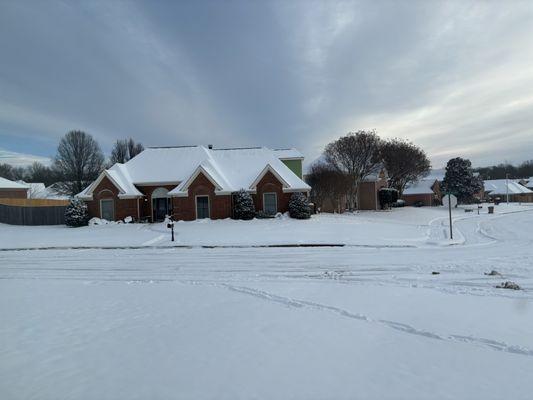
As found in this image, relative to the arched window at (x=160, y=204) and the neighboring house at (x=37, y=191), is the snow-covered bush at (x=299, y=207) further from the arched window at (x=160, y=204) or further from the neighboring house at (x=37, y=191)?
the neighboring house at (x=37, y=191)

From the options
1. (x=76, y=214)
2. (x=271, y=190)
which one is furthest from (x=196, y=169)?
(x=76, y=214)

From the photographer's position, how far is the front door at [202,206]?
32719 mm

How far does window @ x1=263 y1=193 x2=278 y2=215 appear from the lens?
33.2m

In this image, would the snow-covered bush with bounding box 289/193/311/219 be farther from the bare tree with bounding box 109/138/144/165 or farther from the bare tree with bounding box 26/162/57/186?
the bare tree with bounding box 26/162/57/186

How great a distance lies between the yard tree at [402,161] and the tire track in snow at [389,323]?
49.9m

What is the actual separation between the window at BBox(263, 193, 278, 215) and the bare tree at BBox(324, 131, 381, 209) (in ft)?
63.8

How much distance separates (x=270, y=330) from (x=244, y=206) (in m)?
24.9

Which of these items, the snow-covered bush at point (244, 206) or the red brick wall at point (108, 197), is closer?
the snow-covered bush at point (244, 206)

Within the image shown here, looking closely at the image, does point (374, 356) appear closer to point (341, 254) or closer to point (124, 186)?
point (341, 254)

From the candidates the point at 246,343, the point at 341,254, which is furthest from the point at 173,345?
the point at 341,254

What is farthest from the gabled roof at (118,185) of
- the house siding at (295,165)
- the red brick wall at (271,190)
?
the house siding at (295,165)

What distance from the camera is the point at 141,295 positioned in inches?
374

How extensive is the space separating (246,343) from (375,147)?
1942 inches

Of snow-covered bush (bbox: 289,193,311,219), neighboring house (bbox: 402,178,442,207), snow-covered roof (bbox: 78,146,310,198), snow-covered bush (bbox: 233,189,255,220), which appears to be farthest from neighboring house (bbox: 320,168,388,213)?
snow-covered bush (bbox: 233,189,255,220)
